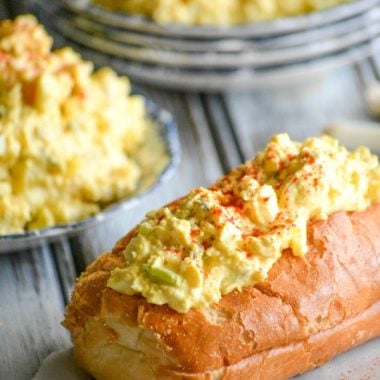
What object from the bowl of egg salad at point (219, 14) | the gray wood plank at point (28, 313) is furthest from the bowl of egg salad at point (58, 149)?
the bowl of egg salad at point (219, 14)

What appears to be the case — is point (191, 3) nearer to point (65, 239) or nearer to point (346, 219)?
point (65, 239)

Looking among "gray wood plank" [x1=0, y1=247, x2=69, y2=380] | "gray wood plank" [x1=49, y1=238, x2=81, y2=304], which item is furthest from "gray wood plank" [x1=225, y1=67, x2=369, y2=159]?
"gray wood plank" [x1=0, y1=247, x2=69, y2=380]

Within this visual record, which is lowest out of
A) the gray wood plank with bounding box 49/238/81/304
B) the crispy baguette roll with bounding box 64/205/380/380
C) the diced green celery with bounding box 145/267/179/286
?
the crispy baguette roll with bounding box 64/205/380/380

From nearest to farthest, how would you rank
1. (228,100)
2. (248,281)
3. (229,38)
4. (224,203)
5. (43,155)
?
(248,281)
(224,203)
(43,155)
(229,38)
(228,100)

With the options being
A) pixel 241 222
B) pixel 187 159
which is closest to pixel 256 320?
pixel 241 222

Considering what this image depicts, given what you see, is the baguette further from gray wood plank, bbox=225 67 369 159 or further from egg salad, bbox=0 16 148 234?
gray wood plank, bbox=225 67 369 159

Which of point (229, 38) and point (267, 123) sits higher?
point (229, 38)

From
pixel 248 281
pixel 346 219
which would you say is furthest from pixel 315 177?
pixel 248 281

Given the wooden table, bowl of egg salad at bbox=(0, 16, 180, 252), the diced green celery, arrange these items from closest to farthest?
the diced green celery
the wooden table
bowl of egg salad at bbox=(0, 16, 180, 252)

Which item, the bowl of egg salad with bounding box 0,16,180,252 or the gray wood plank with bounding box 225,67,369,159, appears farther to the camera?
the gray wood plank with bounding box 225,67,369,159
